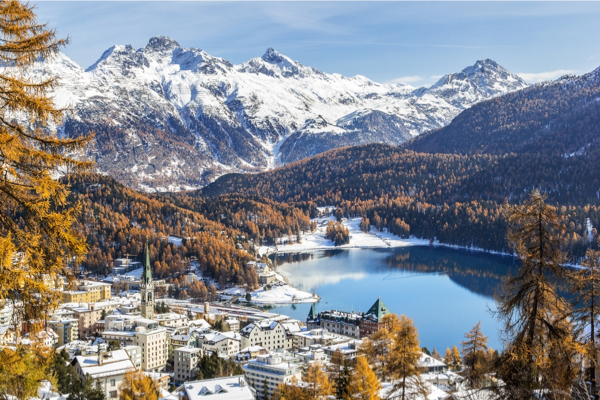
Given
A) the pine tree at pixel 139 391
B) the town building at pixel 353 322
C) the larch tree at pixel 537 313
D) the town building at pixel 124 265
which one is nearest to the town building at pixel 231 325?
the town building at pixel 353 322

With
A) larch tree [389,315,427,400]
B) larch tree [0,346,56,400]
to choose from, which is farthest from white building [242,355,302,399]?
larch tree [0,346,56,400]

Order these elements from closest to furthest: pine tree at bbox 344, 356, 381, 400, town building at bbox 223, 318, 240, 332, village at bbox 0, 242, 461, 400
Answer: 1. pine tree at bbox 344, 356, 381, 400
2. village at bbox 0, 242, 461, 400
3. town building at bbox 223, 318, 240, 332

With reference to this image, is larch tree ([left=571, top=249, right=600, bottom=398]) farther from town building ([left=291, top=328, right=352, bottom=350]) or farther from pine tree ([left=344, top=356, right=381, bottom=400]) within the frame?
town building ([left=291, top=328, right=352, bottom=350])

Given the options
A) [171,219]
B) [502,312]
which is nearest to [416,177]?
[171,219]

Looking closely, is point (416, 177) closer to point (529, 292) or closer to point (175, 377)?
point (175, 377)

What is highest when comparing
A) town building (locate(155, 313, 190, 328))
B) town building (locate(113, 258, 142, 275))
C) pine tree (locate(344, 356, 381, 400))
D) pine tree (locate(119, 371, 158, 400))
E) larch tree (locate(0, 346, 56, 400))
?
larch tree (locate(0, 346, 56, 400))

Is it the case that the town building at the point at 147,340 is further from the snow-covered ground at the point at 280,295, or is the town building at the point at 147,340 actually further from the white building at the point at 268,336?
the snow-covered ground at the point at 280,295

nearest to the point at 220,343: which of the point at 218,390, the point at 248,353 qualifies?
the point at 248,353
